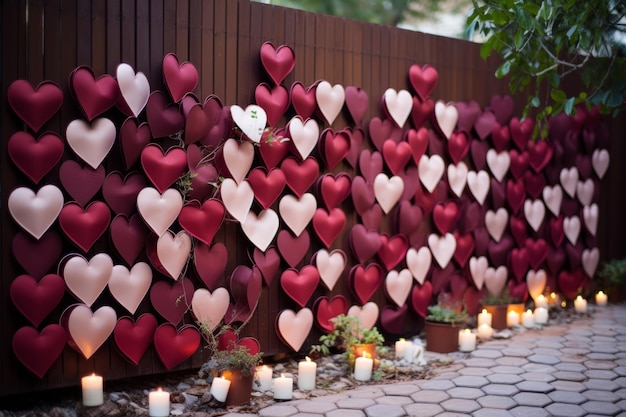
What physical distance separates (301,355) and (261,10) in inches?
93.0

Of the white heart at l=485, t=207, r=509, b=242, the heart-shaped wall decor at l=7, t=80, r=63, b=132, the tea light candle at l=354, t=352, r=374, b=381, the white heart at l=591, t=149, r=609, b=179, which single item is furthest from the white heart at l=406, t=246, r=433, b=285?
the heart-shaped wall decor at l=7, t=80, r=63, b=132

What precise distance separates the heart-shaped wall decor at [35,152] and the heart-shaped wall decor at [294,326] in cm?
176

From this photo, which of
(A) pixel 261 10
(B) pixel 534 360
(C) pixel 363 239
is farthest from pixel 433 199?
(A) pixel 261 10

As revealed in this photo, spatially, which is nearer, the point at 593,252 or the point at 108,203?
the point at 108,203

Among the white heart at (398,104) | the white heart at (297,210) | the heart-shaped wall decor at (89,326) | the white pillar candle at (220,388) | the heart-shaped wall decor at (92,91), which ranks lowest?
the white pillar candle at (220,388)

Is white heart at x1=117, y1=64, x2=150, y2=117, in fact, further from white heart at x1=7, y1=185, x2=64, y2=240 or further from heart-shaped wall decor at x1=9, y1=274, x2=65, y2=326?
heart-shaped wall decor at x1=9, y1=274, x2=65, y2=326

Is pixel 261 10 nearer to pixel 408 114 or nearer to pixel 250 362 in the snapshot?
pixel 408 114

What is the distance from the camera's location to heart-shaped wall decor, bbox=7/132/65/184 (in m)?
3.58

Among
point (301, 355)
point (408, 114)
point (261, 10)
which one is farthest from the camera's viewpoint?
point (408, 114)

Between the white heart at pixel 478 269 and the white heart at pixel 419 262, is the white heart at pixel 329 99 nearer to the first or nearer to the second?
the white heart at pixel 419 262

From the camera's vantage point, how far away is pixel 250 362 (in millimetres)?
3980

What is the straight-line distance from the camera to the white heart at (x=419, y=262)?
5.32 meters

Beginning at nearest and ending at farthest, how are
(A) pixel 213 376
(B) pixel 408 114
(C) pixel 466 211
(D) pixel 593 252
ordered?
(A) pixel 213 376 < (B) pixel 408 114 < (C) pixel 466 211 < (D) pixel 593 252

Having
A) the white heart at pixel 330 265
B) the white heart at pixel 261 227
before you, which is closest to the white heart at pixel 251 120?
the white heart at pixel 261 227
